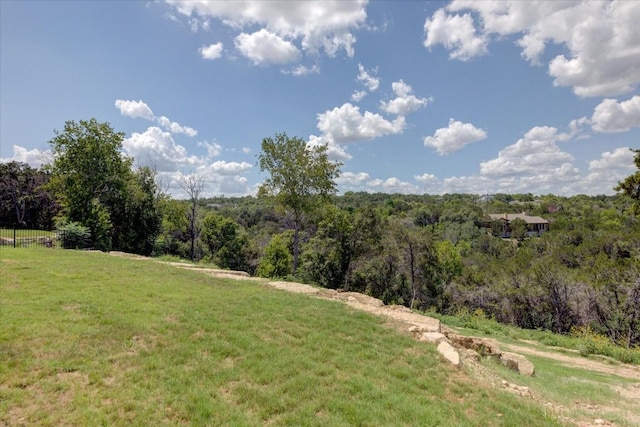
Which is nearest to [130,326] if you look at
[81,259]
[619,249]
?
[81,259]

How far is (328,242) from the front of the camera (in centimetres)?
2761

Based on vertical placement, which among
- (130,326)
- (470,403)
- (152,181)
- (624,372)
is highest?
(152,181)

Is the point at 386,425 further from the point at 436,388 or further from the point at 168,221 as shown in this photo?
the point at 168,221

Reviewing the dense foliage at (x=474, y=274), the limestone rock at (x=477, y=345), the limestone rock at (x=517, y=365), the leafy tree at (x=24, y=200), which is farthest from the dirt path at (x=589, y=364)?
the leafy tree at (x=24, y=200)

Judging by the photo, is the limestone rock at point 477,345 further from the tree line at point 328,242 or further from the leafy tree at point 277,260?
the leafy tree at point 277,260

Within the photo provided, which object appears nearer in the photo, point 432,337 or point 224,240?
point 432,337

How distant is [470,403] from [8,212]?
44398mm

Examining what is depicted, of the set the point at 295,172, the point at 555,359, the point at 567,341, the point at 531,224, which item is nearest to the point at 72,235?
the point at 295,172

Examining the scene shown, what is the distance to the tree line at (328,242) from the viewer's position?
795 inches

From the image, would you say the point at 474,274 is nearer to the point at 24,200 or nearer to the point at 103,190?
the point at 103,190

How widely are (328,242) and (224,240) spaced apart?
1491 centimetres

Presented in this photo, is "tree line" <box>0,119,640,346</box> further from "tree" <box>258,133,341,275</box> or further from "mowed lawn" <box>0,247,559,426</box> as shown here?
"mowed lawn" <box>0,247,559,426</box>

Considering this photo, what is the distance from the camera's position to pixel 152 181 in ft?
89.5

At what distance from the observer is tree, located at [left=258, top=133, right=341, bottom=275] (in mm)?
20078
